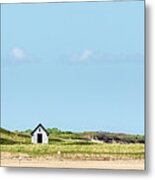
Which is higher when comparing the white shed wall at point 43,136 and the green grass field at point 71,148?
the white shed wall at point 43,136

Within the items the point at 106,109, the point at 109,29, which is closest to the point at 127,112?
the point at 106,109

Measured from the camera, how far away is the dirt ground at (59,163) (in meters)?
2.28

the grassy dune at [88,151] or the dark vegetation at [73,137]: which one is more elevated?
the dark vegetation at [73,137]

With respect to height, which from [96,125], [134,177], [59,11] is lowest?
[134,177]

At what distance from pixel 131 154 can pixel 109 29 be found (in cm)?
40

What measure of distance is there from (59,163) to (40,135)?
0.36 ft

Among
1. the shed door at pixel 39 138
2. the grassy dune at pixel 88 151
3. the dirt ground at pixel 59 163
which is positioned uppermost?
A: the shed door at pixel 39 138

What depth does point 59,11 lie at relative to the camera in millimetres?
2322

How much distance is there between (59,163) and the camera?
2.32m

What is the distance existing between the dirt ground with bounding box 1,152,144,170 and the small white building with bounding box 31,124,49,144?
0.06 meters

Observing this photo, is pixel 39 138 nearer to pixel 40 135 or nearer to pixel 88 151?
pixel 40 135

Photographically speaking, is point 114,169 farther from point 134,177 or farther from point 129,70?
point 129,70

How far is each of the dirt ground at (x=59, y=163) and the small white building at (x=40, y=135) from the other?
0.06 metres

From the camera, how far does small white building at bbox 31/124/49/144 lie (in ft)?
7.63
